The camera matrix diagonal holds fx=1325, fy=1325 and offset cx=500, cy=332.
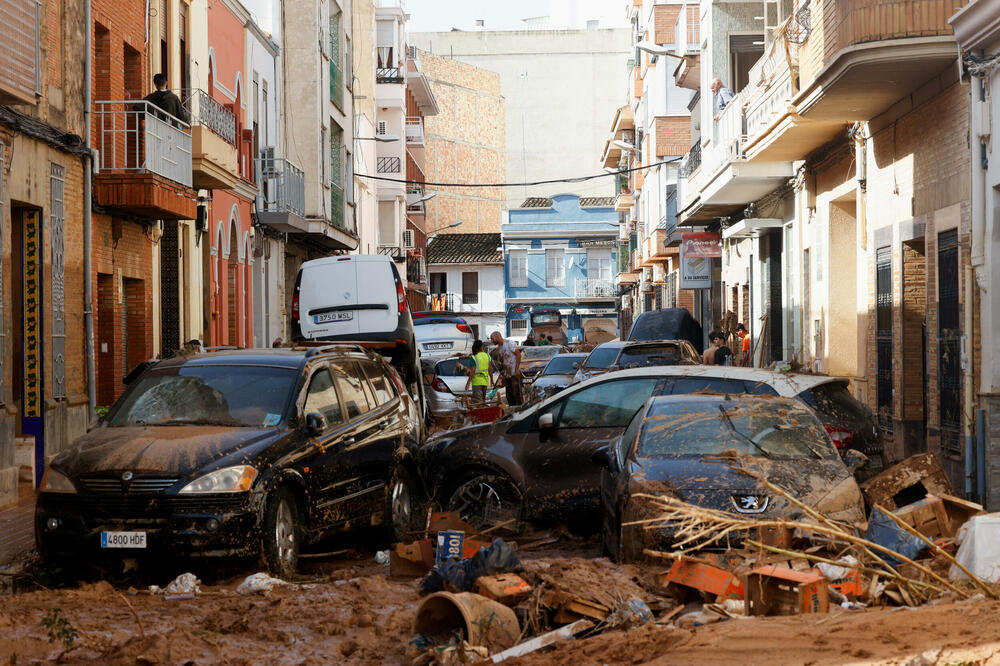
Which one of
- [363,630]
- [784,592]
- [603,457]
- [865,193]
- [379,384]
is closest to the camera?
[784,592]

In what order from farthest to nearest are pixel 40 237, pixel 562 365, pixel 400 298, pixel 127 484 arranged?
pixel 562 365 → pixel 400 298 → pixel 40 237 → pixel 127 484

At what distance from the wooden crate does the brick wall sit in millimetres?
74146

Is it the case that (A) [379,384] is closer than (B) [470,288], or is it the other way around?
(A) [379,384]

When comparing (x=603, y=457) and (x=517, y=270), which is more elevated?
(x=517, y=270)

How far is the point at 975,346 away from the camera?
1432 cm

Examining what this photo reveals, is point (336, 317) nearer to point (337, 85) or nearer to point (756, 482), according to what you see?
point (756, 482)

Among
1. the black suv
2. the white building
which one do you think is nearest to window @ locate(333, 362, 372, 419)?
the black suv

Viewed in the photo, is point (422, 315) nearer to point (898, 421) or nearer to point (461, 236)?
point (898, 421)

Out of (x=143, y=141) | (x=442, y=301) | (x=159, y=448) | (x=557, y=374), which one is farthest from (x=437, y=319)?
(x=442, y=301)

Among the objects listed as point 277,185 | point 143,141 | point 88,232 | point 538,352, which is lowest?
point 538,352

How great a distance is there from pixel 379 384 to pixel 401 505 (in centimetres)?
133

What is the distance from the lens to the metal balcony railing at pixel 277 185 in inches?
1209

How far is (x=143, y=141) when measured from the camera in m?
20.3

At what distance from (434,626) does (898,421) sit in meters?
12.0
